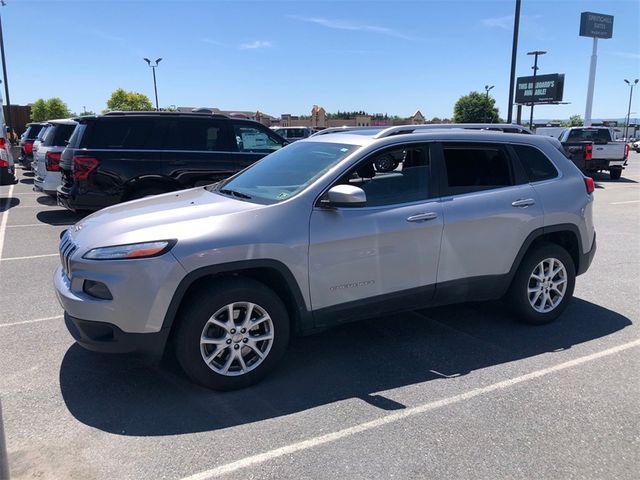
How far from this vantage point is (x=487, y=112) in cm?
6700

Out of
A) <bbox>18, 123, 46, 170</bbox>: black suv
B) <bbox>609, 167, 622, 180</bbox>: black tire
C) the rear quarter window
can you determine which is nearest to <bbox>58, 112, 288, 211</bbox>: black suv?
the rear quarter window

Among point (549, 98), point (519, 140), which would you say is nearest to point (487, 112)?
point (549, 98)

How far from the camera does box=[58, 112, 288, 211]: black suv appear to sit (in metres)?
8.55

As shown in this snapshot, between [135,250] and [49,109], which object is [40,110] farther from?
[135,250]

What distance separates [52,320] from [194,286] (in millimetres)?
2225

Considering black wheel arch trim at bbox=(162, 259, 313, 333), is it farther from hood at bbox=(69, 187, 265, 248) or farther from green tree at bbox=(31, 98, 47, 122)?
green tree at bbox=(31, 98, 47, 122)

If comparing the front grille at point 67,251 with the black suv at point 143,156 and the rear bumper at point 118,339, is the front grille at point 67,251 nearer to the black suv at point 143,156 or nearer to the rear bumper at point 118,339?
the rear bumper at point 118,339

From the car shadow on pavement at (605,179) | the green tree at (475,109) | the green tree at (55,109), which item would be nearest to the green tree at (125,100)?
the green tree at (55,109)

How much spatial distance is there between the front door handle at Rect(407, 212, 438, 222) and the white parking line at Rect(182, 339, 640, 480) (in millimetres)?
1307

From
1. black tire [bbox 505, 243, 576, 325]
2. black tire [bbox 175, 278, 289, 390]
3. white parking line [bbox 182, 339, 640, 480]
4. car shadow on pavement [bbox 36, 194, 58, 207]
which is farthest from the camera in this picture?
car shadow on pavement [bbox 36, 194, 58, 207]

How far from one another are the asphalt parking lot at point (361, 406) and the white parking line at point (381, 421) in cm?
1

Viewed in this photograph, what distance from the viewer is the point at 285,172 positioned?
14.3ft

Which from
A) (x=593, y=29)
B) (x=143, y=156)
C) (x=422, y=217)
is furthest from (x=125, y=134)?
(x=593, y=29)

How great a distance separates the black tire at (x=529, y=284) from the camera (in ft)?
15.5
